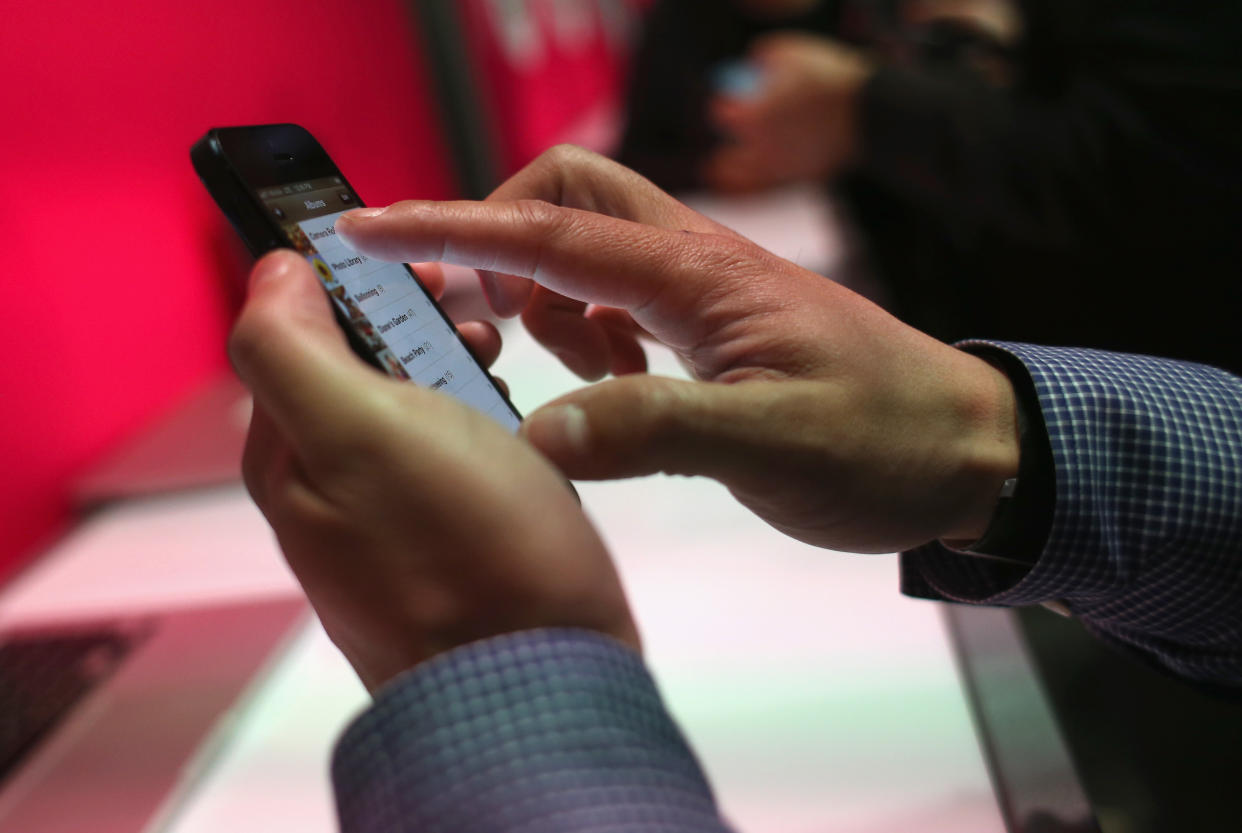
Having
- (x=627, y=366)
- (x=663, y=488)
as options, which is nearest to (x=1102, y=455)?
(x=627, y=366)

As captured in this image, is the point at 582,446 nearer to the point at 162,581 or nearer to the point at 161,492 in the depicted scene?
the point at 162,581

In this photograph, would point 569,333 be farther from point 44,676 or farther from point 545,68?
point 545,68

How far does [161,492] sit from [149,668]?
0.32m

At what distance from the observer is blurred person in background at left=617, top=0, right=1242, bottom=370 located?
3.04 feet

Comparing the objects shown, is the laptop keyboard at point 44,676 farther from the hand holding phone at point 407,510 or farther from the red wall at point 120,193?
the hand holding phone at point 407,510

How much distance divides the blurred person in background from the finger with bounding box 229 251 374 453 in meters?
0.50

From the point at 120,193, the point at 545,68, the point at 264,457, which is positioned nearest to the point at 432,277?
the point at 264,457

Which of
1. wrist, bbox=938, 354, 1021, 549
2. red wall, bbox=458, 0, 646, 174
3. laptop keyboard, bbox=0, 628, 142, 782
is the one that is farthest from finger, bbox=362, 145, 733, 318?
red wall, bbox=458, 0, 646, 174

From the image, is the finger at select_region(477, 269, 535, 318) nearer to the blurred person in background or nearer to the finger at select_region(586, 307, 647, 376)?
the finger at select_region(586, 307, 647, 376)

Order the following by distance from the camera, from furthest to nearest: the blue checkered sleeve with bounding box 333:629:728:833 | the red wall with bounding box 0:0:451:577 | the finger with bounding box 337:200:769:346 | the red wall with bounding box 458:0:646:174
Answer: the red wall with bounding box 458:0:646:174
the red wall with bounding box 0:0:451:577
the finger with bounding box 337:200:769:346
the blue checkered sleeve with bounding box 333:629:728:833

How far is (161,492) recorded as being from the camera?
35.7 inches

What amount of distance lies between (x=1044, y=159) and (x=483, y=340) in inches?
33.0

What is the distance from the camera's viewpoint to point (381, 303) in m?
0.38

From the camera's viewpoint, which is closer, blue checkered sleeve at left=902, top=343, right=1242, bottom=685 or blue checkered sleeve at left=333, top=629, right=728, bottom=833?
blue checkered sleeve at left=333, top=629, right=728, bottom=833
